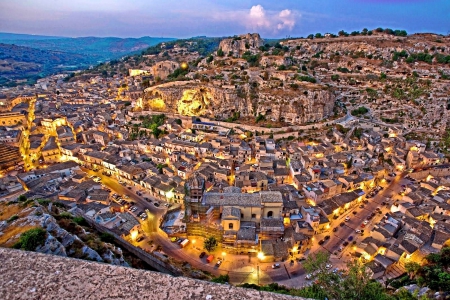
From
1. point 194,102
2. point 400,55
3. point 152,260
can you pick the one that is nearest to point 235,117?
point 194,102

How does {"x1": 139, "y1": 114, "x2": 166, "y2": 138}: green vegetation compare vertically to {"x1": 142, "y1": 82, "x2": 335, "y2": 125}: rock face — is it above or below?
below

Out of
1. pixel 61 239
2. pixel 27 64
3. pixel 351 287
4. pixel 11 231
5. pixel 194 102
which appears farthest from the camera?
pixel 27 64

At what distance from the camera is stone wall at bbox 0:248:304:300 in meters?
5.00

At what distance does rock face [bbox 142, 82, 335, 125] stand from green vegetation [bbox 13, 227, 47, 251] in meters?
41.3

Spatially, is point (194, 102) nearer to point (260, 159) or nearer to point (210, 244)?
point (260, 159)

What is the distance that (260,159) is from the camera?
34000 millimetres

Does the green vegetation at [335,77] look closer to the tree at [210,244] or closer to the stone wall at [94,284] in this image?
the tree at [210,244]

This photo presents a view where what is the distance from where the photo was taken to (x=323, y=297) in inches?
410

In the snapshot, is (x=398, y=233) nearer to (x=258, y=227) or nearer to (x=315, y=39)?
(x=258, y=227)

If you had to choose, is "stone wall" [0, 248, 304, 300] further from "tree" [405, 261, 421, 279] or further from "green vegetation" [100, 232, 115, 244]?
"tree" [405, 261, 421, 279]

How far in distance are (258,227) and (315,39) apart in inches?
3168

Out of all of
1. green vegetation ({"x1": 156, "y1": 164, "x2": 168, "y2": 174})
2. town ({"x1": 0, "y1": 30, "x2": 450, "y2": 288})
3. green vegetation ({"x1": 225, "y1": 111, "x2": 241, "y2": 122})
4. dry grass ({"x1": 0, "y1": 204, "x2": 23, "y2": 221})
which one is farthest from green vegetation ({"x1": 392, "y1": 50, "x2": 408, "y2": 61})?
dry grass ({"x1": 0, "y1": 204, "x2": 23, "y2": 221})

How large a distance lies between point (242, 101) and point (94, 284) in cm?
4629

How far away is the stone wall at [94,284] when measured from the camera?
5.00 m
